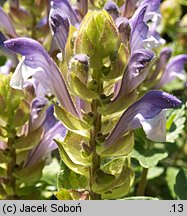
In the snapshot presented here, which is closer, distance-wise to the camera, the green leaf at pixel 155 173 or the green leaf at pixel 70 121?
the green leaf at pixel 70 121

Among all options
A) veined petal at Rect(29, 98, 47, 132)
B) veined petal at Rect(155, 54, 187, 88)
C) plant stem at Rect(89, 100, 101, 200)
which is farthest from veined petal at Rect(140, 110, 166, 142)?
veined petal at Rect(155, 54, 187, 88)

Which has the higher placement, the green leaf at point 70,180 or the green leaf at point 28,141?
the green leaf at point 28,141

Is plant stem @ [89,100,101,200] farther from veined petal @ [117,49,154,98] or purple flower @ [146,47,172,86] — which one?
purple flower @ [146,47,172,86]

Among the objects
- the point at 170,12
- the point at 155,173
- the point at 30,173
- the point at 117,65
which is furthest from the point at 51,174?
the point at 170,12

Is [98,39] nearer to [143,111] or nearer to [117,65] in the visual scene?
[117,65]

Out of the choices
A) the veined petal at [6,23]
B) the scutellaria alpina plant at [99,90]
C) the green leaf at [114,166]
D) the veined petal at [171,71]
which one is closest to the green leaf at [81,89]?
the scutellaria alpina plant at [99,90]

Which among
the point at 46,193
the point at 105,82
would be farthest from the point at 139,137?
the point at 105,82

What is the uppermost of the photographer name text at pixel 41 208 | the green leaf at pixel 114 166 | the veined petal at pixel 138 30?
the veined petal at pixel 138 30

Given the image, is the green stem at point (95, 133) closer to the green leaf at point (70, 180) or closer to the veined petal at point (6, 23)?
the green leaf at point (70, 180)

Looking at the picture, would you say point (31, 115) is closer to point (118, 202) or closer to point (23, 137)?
point (23, 137)
